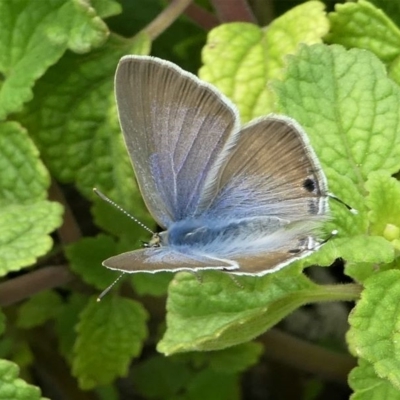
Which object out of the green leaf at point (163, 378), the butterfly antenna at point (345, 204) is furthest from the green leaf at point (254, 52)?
the green leaf at point (163, 378)

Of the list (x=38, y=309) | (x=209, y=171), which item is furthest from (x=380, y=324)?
(x=38, y=309)

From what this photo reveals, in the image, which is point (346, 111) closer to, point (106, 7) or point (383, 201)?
point (383, 201)

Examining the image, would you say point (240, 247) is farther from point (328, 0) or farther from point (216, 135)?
point (328, 0)

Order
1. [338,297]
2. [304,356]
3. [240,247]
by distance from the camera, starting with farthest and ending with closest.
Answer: [304,356], [338,297], [240,247]

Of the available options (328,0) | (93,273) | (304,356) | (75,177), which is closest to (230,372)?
(304,356)

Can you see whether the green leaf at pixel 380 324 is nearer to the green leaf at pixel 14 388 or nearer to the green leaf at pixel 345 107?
the green leaf at pixel 345 107

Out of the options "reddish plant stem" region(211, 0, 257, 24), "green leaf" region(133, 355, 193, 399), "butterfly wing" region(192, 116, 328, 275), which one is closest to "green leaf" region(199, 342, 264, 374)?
"green leaf" region(133, 355, 193, 399)

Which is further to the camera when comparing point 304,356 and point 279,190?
point 304,356
